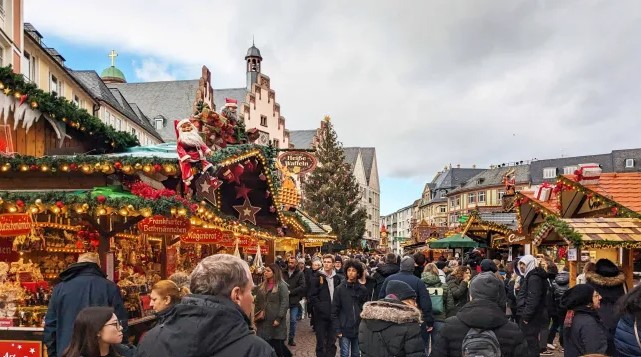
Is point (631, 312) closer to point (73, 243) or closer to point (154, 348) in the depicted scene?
point (154, 348)

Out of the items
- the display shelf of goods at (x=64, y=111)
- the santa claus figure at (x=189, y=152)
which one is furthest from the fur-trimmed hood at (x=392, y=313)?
the display shelf of goods at (x=64, y=111)

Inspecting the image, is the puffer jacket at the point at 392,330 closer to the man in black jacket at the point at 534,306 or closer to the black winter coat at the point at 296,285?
the man in black jacket at the point at 534,306

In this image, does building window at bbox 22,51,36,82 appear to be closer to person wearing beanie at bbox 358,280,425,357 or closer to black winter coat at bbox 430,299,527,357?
person wearing beanie at bbox 358,280,425,357

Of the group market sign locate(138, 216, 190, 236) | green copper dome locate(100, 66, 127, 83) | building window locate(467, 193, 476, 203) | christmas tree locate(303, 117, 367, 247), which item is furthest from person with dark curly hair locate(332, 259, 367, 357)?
building window locate(467, 193, 476, 203)

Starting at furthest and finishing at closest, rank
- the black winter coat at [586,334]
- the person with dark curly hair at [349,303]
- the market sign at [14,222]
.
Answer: the market sign at [14,222], the person with dark curly hair at [349,303], the black winter coat at [586,334]

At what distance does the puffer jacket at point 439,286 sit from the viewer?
9516 mm

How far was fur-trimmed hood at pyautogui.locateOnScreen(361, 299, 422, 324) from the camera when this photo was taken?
5.37 m

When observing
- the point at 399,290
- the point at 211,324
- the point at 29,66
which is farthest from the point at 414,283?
the point at 29,66

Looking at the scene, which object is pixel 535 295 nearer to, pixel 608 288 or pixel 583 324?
pixel 608 288

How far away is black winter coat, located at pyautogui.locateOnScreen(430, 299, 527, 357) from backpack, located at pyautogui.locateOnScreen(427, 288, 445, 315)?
15.5 feet

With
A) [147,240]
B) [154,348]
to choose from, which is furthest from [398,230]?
[154,348]

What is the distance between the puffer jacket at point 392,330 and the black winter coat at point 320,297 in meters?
4.94

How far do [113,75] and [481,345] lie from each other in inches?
2305

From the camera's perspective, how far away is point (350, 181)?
172ft
